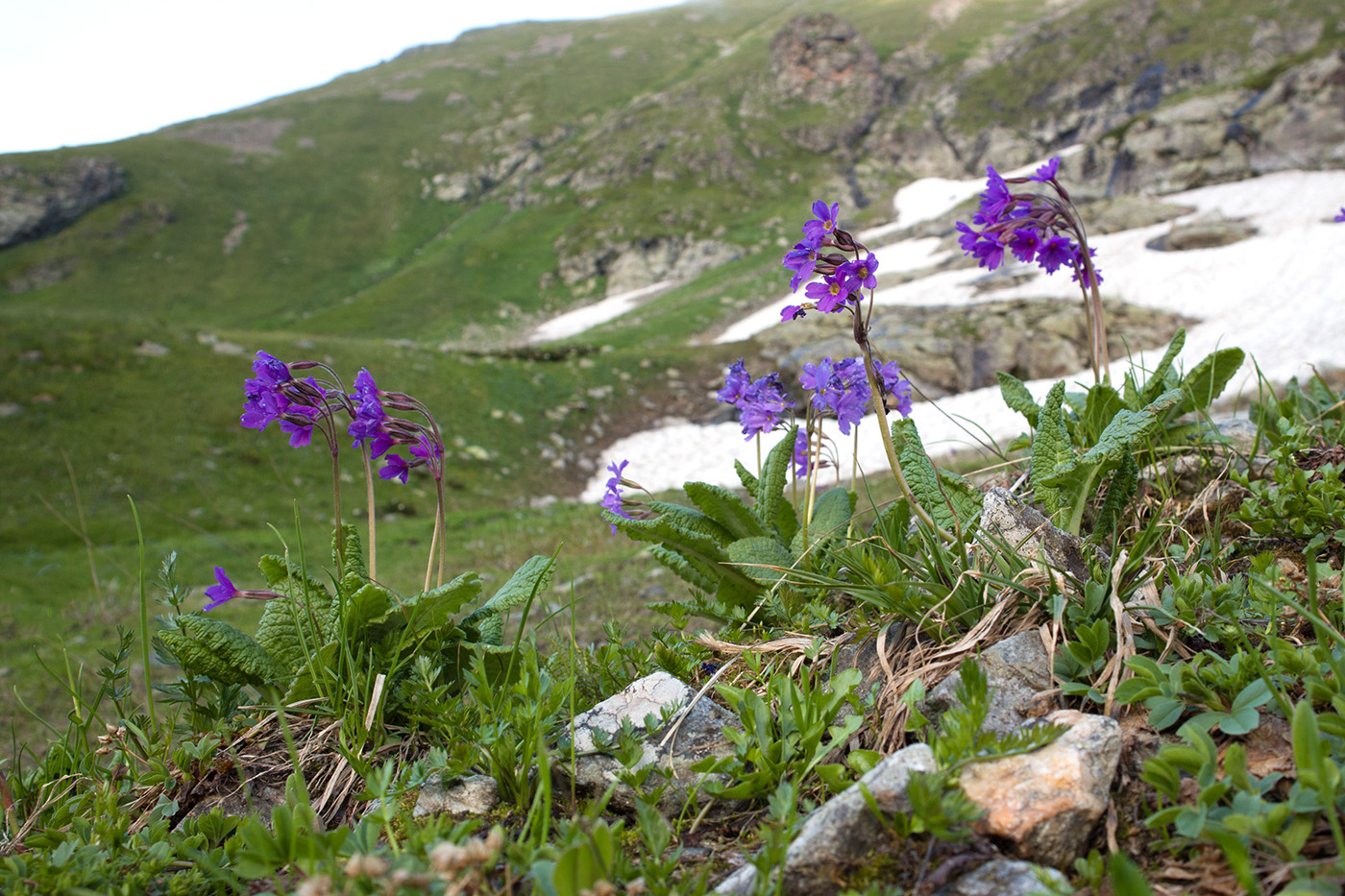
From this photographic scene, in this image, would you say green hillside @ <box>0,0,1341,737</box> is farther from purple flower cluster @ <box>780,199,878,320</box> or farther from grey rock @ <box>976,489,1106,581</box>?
grey rock @ <box>976,489,1106,581</box>

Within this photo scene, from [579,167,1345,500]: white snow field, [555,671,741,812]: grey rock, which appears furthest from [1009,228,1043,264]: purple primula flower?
[579,167,1345,500]: white snow field

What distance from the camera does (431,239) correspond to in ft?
209

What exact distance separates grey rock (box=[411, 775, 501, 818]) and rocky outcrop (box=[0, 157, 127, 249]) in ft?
253

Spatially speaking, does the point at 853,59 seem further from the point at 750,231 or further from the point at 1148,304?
the point at 1148,304

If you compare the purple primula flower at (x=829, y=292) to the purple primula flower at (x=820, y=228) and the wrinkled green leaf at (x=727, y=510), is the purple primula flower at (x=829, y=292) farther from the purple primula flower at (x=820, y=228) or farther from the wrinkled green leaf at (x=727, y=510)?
the wrinkled green leaf at (x=727, y=510)

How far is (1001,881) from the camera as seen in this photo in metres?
1.39

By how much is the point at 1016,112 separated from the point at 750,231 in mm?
28863

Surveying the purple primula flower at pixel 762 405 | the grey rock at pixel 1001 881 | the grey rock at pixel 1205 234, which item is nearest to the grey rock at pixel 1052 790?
the grey rock at pixel 1001 881

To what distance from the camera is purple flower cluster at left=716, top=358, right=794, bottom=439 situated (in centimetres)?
321

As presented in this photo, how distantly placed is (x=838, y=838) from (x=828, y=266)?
1.55 metres

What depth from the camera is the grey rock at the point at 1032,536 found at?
88.4 inches

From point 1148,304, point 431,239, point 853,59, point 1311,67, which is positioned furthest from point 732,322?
point 853,59

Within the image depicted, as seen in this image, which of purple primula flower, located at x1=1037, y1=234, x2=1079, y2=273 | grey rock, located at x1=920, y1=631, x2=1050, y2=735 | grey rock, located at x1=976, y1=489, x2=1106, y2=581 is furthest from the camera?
purple primula flower, located at x1=1037, y1=234, x2=1079, y2=273

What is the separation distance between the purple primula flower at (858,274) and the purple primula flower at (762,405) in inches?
40.9
